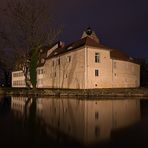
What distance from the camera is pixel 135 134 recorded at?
316 inches

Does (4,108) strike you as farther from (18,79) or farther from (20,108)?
(18,79)

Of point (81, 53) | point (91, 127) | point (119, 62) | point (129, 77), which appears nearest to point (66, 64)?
point (81, 53)

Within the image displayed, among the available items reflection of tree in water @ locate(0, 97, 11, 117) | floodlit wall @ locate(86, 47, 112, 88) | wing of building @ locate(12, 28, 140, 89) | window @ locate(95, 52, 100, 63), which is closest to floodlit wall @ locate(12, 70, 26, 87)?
wing of building @ locate(12, 28, 140, 89)

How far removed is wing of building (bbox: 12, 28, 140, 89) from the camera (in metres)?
44.4

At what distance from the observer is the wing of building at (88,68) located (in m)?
44.4

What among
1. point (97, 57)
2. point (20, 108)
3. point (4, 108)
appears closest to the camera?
point (4, 108)

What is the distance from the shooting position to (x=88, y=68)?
43.9 m

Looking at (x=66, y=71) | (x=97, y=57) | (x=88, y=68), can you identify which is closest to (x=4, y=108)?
(x=88, y=68)

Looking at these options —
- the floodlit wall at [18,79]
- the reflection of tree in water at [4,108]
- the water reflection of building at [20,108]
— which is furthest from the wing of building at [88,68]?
the reflection of tree in water at [4,108]

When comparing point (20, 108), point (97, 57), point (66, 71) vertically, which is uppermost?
point (97, 57)

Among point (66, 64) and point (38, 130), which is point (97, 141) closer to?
point (38, 130)

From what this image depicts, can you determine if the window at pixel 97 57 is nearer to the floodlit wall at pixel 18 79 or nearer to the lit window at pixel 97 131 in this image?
the floodlit wall at pixel 18 79

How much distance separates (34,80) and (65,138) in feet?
115

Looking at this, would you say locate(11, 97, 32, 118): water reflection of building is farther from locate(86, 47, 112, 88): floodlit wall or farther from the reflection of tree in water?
locate(86, 47, 112, 88): floodlit wall
